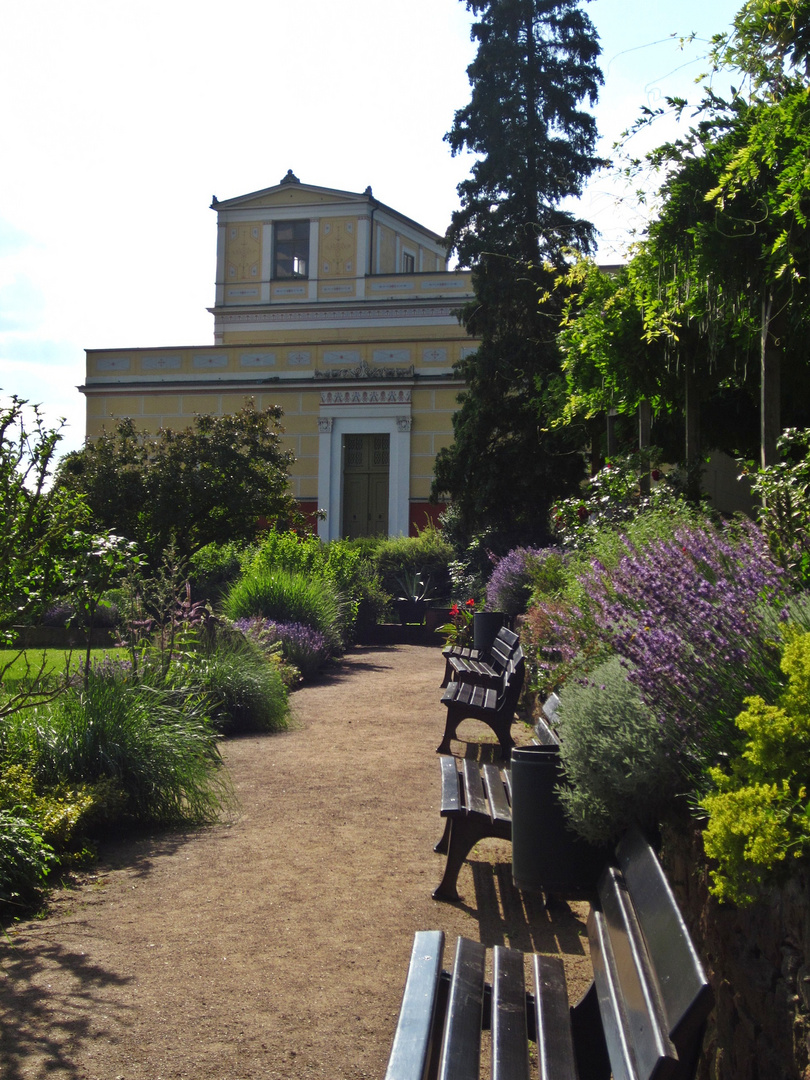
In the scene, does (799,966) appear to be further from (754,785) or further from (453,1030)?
(453,1030)

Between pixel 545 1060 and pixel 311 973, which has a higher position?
pixel 545 1060

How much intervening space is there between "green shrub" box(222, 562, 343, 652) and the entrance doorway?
47.0 feet

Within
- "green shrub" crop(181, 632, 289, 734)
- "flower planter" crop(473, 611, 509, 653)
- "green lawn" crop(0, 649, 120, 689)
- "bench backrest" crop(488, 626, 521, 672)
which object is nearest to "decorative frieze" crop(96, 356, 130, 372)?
"green lawn" crop(0, 649, 120, 689)

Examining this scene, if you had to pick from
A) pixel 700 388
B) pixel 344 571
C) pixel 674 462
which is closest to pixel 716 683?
pixel 700 388

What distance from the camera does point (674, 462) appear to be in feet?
45.6

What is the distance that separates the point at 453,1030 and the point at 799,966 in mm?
905

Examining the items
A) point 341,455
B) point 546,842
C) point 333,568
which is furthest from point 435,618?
point 546,842

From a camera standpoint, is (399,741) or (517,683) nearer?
(517,683)

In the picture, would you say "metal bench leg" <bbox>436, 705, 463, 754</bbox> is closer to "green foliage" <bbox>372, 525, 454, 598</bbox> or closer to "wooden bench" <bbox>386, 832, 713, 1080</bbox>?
"wooden bench" <bbox>386, 832, 713, 1080</bbox>

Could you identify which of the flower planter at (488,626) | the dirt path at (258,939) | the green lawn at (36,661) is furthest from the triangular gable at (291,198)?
the dirt path at (258,939)

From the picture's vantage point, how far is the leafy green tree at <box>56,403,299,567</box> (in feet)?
50.7

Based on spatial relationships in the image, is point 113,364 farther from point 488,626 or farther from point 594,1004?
point 594,1004

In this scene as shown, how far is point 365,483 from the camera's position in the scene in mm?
29047

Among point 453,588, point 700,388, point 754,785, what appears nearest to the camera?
point 754,785
